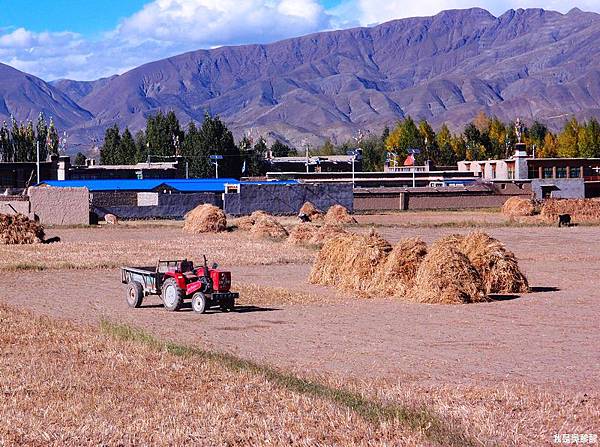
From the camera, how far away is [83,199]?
204ft

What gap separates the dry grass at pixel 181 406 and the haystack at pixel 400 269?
36.1 ft

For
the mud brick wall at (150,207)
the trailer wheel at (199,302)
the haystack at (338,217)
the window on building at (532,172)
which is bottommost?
the trailer wheel at (199,302)

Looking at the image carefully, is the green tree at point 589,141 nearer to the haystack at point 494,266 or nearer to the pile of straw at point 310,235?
the pile of straw at point 310,235

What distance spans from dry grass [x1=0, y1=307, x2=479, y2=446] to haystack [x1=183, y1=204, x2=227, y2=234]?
40789 millimetres

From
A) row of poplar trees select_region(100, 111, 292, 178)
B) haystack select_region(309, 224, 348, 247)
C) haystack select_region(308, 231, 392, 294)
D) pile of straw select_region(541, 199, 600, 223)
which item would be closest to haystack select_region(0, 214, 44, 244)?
haystack select_region(309, 224, 348, 247)

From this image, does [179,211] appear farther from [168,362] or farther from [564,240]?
[168,362]

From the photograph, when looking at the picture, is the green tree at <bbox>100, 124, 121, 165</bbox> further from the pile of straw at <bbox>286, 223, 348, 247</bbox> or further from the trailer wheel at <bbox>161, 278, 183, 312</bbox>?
the trailer wheel at <bbox>161, 278, 183, 312</bbox>

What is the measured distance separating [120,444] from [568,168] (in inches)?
3888

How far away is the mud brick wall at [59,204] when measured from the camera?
62.2 m

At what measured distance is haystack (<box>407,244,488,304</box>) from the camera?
80.4 feet

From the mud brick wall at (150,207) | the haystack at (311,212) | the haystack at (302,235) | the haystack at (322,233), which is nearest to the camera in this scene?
the haystack at (322,233)

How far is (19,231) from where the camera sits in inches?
1881

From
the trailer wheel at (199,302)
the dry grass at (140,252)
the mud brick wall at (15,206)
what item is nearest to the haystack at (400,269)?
the trailer wheel at (199,302)

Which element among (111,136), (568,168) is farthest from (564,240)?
(111,136)
